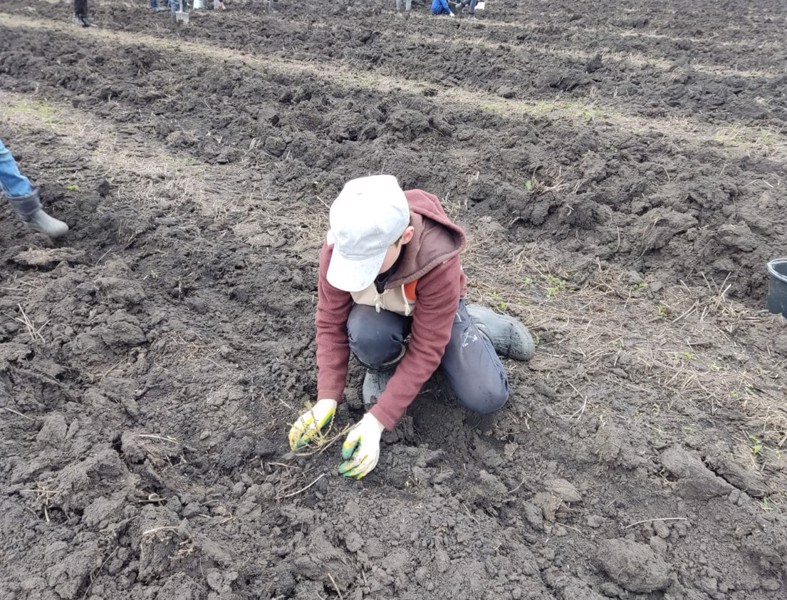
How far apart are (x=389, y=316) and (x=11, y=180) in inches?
106

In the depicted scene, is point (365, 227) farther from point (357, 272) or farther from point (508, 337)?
point (508, 337)

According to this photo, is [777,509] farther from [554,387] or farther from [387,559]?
[387,559]

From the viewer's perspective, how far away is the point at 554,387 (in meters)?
2.92

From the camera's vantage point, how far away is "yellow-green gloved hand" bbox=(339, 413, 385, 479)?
232cm

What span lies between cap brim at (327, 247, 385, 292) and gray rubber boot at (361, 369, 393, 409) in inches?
34.1

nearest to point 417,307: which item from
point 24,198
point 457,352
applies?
point 457,352

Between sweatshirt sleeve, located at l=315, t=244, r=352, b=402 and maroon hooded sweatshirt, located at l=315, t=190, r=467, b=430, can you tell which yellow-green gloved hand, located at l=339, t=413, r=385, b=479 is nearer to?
maroon hooded sweatshirt, located at l=315, t=190, r=467, b=430

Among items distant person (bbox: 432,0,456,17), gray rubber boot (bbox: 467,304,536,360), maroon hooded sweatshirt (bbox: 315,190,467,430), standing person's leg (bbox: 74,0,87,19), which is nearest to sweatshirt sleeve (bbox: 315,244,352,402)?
maroon hooded sweatshirt (bbox: 315,190,467,430)

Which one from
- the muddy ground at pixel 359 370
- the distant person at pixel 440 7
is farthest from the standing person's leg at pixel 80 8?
the distant person at pixel 440 7

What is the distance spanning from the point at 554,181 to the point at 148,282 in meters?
3.01

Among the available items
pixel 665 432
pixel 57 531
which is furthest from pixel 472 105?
pixel 57 531

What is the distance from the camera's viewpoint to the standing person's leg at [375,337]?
8.36 ft

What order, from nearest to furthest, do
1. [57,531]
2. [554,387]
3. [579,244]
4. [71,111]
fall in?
[57,531] → [554,387] → [579,244] → [71,111]

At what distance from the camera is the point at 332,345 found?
2.53 meters
